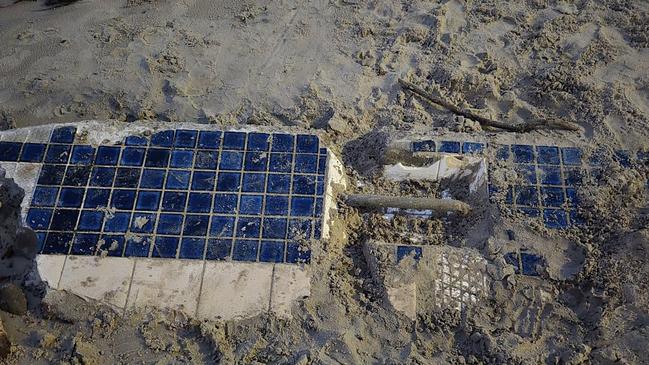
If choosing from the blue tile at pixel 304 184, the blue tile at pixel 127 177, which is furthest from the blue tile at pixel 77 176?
the blue tile at pixel 304 184

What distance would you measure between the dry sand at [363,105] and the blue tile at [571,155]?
7.0 inches

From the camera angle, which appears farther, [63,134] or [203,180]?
[63,134]

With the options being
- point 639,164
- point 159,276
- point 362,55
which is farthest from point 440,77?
point 159,276

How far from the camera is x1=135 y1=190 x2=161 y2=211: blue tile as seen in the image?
16.1 ft

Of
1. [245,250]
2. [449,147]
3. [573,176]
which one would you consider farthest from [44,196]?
[573,176]

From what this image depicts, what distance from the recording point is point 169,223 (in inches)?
190

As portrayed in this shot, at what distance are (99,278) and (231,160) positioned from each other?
1.42 m

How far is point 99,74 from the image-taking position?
6332mm

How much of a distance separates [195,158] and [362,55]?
222 cm

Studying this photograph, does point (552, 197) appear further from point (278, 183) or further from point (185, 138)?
Result: point (185, 138)

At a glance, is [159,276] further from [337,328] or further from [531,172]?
[531,172]

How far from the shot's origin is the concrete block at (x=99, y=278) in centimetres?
448

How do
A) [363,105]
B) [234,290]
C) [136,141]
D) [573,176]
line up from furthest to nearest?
[363,105], [136,141], [573,176], [234,290]

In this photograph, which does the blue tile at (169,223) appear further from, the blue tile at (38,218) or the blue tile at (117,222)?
the blue tile at (38,218)
